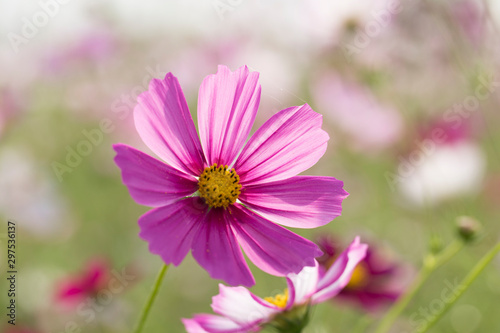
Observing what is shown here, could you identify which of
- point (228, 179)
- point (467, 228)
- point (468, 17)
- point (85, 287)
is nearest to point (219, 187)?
point (228, 179)

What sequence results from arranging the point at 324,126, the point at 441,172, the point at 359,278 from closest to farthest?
1. the point at 359,278
2. the point at 441,172
3. the point at 324,126

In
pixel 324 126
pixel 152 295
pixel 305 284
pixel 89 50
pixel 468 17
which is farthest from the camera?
pixel 89 50

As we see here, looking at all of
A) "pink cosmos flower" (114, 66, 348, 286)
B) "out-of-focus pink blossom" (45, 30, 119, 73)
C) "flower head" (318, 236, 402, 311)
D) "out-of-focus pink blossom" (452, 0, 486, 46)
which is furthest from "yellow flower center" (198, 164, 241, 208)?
"out-of-focus pink blossom" (45, 30, 119, 73)

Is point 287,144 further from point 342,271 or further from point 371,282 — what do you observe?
point 371,282

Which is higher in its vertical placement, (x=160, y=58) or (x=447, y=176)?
(x=160, y=58)

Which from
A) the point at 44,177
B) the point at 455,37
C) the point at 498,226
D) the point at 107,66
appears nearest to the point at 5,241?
the point at 44,177

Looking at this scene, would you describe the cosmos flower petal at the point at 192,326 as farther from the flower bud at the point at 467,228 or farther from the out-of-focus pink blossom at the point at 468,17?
the out-of-focus pink blossom at the point at 468,17

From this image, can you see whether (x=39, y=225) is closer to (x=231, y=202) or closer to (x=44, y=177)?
(x=44, y=177)

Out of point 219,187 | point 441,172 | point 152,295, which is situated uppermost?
point 441,172
